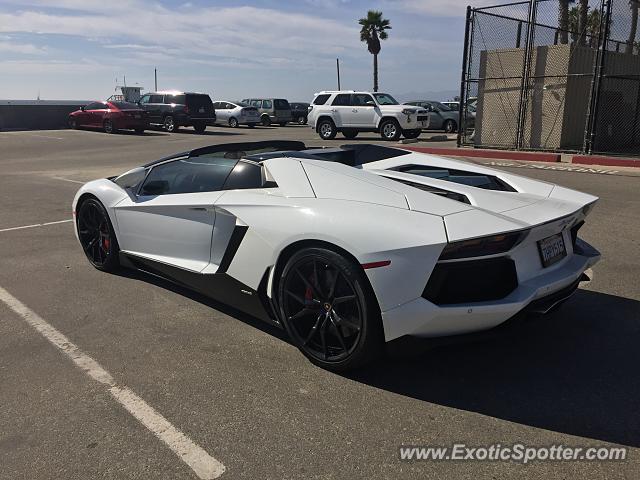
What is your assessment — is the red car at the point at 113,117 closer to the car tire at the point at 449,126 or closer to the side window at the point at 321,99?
the side window at the point at 321,99

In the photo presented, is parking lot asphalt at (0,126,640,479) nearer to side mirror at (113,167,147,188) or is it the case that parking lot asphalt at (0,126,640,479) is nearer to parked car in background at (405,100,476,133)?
side mirror at (113,167,147,188)

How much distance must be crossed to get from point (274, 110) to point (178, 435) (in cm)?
3252

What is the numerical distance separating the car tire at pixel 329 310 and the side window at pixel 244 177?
740mm

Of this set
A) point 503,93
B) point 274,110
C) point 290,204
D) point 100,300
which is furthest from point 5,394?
point 274,110

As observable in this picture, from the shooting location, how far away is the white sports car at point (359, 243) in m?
2.88

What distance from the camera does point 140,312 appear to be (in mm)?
4312

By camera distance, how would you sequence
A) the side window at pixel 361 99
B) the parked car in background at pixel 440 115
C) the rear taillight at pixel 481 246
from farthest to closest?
the parked car in background at pixel 440 115, the side window at pixel 361 99, the rear taillight at pixel 481 246

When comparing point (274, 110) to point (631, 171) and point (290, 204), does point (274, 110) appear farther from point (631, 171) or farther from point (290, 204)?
point (290, 204)

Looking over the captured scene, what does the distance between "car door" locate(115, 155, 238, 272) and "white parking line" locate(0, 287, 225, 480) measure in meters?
0.93

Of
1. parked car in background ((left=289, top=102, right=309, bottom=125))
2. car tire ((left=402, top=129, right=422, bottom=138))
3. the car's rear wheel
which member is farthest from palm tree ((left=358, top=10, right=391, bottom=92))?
the car's rear wheel

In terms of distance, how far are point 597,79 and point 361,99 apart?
10.2 meters

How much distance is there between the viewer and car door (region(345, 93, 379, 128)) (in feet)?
72.0

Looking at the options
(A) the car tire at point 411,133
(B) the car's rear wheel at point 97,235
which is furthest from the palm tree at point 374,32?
(B) the car's rear wheel at point 97,235

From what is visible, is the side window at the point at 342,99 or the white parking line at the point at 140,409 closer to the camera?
the white parking line at the point at 140,409
